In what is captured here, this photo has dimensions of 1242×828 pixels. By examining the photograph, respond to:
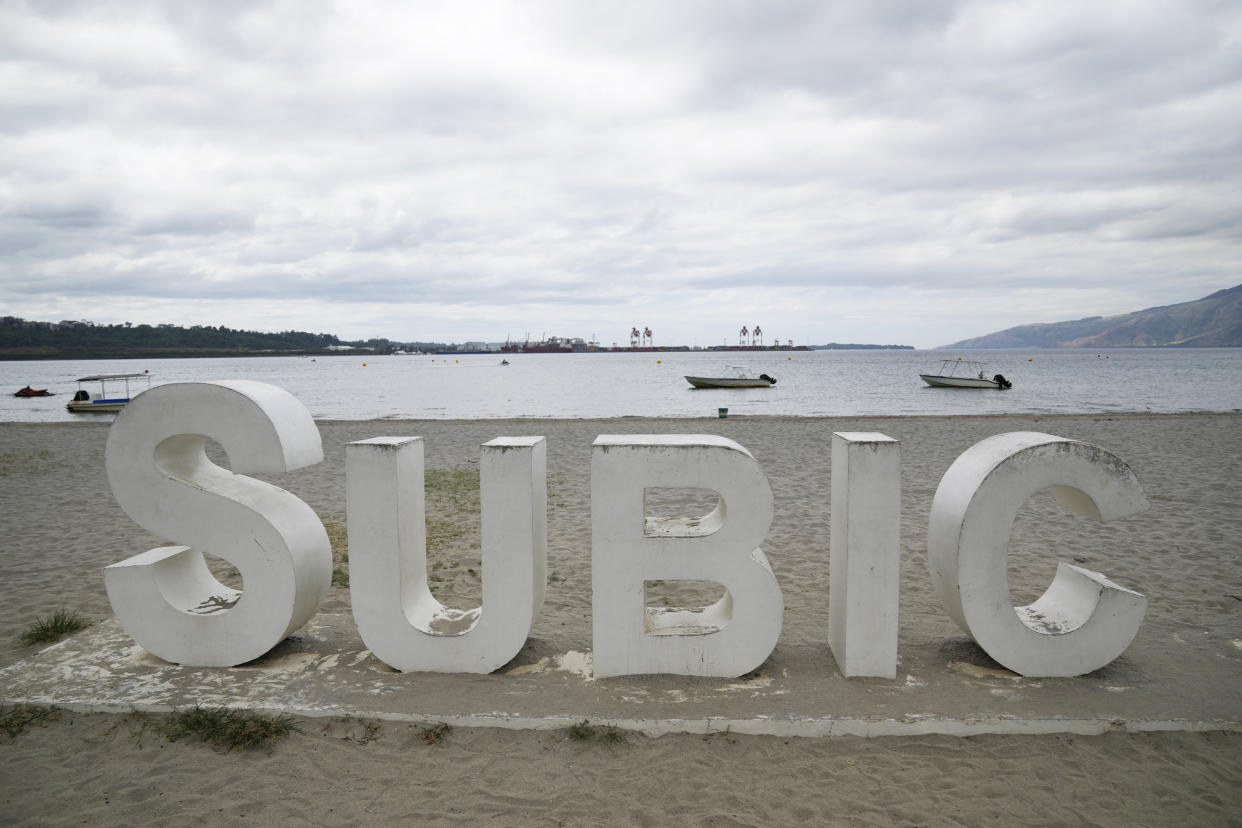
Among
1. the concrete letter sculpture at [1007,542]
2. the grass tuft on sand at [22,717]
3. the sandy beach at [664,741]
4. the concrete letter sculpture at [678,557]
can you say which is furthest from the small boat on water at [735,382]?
the grass tuft on sand at [22,717]

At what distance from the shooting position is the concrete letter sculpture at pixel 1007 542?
15.1 feet

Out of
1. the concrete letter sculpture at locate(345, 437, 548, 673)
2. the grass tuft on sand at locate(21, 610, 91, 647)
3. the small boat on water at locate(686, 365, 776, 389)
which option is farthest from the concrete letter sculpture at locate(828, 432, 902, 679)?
the small boat on water at locate(686, 365, 776, 389)

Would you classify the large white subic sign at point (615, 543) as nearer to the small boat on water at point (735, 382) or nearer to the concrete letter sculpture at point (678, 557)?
the concrete letter sculpture at point (678, 557)

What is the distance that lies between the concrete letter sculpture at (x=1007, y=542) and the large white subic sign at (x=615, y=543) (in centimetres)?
1

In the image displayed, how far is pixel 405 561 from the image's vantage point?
495 centimetres

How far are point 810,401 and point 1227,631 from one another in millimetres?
42798

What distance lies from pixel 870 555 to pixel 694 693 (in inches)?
60.6

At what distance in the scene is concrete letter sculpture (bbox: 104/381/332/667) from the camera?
15.3ft

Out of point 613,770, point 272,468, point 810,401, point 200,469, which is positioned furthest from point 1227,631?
point 810,401

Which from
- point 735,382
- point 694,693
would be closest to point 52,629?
point 694,693

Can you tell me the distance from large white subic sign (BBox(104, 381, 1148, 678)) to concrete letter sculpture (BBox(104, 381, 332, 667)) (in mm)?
14

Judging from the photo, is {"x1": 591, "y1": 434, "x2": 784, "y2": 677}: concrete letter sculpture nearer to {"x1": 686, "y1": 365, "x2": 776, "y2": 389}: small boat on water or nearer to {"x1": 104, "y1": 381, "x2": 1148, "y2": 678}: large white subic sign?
{"x1": 104, "y1": 381, "x2": 1148, "y2": 678}: large white subic sign

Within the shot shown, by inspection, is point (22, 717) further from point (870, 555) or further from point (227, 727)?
point (870, 555)

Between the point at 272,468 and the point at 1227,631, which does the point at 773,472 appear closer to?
the point at 1227,631
